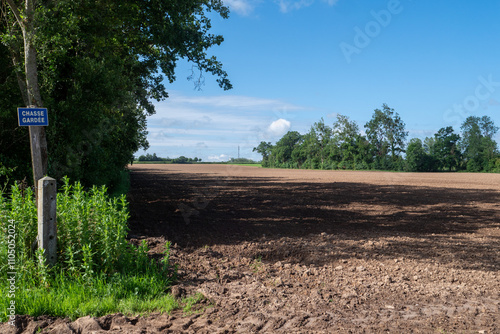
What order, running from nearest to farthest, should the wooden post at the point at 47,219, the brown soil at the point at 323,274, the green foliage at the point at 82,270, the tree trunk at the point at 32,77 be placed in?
the brown soil at the point at 323,274
the green foliage at the point at 82,270
the wooden post at the point at 47,219
the tree trunk at the point at 32,77

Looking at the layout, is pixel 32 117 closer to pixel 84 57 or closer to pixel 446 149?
pixel 84 57

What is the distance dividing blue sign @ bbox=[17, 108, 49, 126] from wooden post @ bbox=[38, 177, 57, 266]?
1.35m

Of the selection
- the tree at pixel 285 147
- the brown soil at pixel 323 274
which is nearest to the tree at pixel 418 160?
the tree at pixel 285 147

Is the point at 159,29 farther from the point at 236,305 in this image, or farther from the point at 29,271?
the point at 236,305

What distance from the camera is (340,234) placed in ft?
31.3

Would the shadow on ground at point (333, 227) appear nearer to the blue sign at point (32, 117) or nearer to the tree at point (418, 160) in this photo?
the blue sign at point (32, 117)

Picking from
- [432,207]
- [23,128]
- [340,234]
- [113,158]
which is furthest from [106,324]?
[432,207]

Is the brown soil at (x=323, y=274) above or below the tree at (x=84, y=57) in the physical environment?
below

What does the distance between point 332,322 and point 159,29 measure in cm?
1032

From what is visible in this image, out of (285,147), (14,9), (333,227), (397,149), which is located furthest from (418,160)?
(14,9)

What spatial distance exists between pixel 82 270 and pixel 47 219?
91 centimetres

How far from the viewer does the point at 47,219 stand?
5094mm

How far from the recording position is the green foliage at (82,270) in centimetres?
447

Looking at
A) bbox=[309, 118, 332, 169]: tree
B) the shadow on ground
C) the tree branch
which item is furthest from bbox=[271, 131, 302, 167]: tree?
the tree branch
